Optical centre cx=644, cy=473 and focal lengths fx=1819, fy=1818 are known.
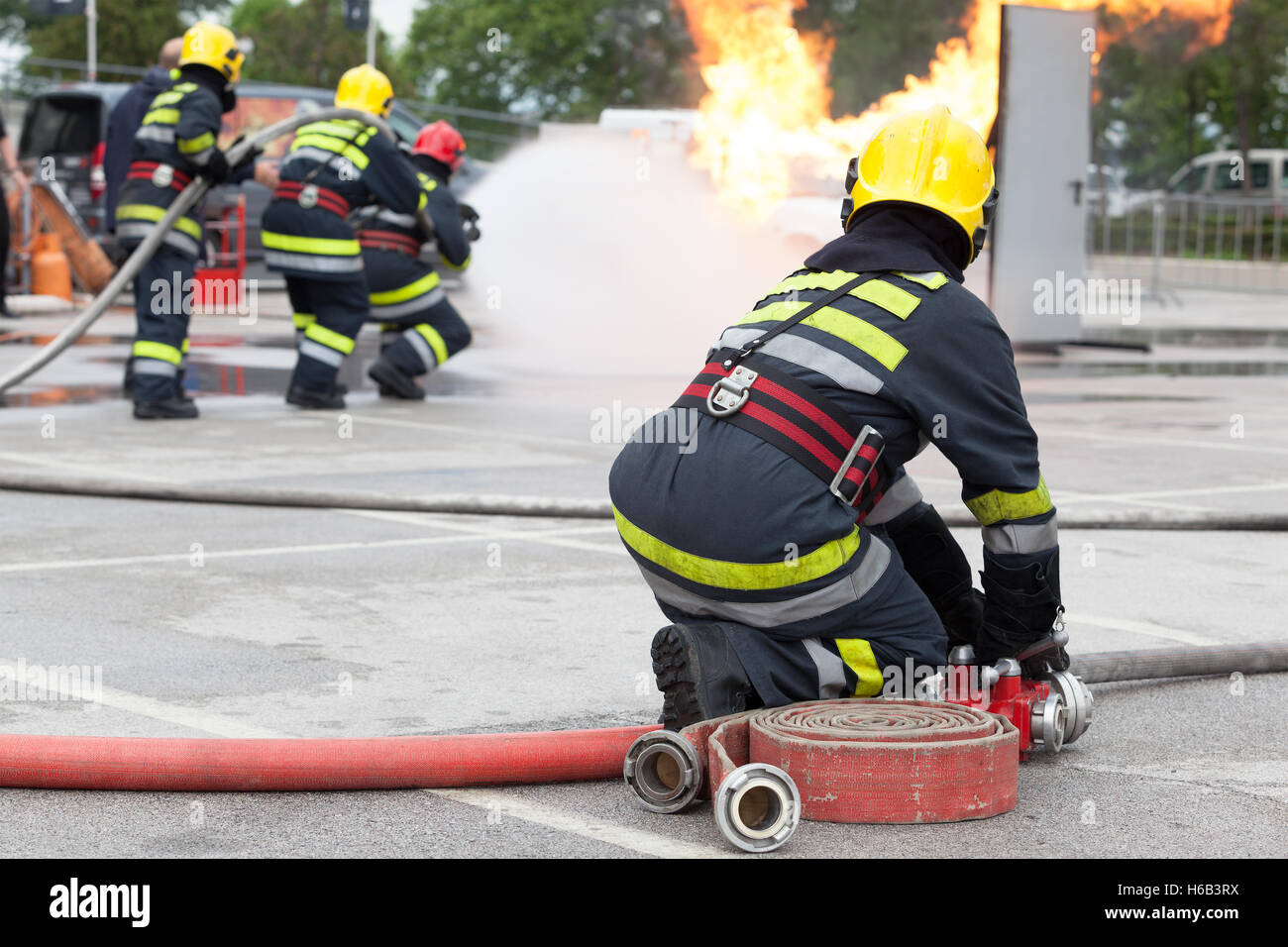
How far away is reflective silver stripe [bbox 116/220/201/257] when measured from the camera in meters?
9.67

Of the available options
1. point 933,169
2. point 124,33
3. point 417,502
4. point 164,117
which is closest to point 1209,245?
point 164,117

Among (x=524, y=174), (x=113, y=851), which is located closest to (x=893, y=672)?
(x=113, y=851)

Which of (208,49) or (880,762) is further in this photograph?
(208,49)

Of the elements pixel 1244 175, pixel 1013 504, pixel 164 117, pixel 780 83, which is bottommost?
pixel 1013 504

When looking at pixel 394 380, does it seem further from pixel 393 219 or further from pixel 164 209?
pixel 164 209

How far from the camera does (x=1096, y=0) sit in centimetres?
1500

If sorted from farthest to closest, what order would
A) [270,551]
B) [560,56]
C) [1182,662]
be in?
[560,56] < [270,551] < [1182,662]

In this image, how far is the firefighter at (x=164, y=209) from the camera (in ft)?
31.4

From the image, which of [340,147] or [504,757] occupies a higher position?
[340,147]

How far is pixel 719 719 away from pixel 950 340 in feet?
2.87

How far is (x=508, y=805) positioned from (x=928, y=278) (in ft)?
4.38

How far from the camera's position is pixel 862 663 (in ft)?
12.3

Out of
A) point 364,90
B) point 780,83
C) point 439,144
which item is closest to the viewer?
point 364,90

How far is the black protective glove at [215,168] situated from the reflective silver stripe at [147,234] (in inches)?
16.8
